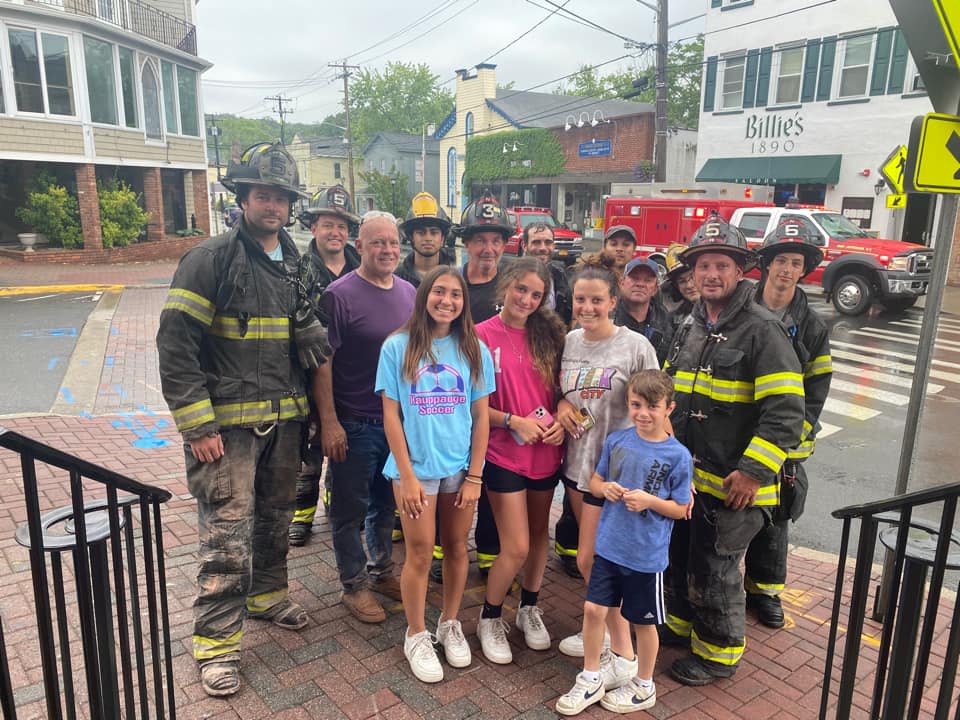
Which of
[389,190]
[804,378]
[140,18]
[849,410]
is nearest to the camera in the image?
[804,378]

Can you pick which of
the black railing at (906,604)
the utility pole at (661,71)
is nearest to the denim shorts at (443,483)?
the black railing at (906,604)

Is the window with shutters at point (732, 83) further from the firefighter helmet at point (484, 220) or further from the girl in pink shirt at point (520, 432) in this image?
the girl in pink shirt at point (520, 432)

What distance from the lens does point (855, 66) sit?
64.0 ft

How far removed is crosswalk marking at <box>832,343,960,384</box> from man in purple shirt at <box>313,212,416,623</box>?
9216 mm

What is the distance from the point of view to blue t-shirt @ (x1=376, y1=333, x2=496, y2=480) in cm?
321

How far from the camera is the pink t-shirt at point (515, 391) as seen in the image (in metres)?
3.45

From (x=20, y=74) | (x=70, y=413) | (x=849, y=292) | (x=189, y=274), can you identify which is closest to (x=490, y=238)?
(x=189, y=274)

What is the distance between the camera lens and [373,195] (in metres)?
42.4

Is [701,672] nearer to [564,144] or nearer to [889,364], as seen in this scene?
[889,364]

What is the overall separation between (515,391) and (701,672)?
5.20 ft

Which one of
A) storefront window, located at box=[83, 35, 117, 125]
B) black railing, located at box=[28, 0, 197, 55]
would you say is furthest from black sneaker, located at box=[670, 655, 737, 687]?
black railing, located at box=[28, 0, 197, 55]

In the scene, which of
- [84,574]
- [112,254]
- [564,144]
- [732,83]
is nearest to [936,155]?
[84,574]

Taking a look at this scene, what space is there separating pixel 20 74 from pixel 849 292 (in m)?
22.1

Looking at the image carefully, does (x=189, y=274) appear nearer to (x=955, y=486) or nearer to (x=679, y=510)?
(x=679, y=510)
